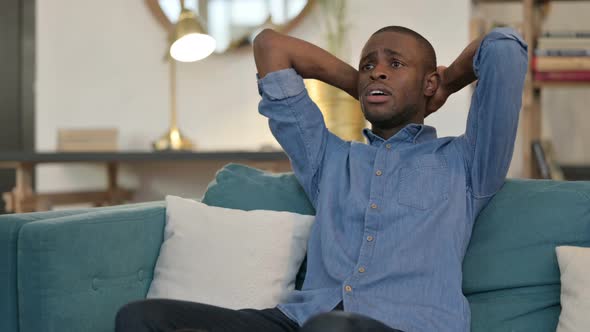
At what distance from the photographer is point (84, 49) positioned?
4.13 meters

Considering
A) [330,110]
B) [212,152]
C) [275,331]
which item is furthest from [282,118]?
[212,152]

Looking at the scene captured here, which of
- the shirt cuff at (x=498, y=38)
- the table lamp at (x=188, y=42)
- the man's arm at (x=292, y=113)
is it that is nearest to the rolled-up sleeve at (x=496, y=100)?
the shirt cuff at (x=498, y=38)

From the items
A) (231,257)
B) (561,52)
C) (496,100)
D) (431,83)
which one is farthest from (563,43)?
(231,257)

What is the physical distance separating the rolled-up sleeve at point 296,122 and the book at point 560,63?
2.04m

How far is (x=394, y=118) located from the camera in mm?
1715

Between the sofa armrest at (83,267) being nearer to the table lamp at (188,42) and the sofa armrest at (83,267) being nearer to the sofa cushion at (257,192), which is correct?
the sofa cushion at (257,192)

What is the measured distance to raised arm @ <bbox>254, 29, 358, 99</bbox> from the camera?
1827mm

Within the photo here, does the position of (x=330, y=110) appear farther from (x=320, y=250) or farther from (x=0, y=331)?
(x=0, y=331)

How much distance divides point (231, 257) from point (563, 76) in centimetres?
224

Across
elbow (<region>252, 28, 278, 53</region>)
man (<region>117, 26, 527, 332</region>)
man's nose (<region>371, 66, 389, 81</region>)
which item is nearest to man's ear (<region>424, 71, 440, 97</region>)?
man (<region>117, 26, 527, 332</region>)

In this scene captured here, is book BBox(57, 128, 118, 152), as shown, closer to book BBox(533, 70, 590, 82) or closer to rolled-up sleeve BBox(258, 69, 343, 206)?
book BBox(533, 70, 590, 82)

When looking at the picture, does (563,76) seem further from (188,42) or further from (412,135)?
(412,135)

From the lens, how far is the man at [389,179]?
59.4 inches

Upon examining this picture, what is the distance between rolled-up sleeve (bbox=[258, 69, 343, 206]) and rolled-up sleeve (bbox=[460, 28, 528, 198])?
328 mm
